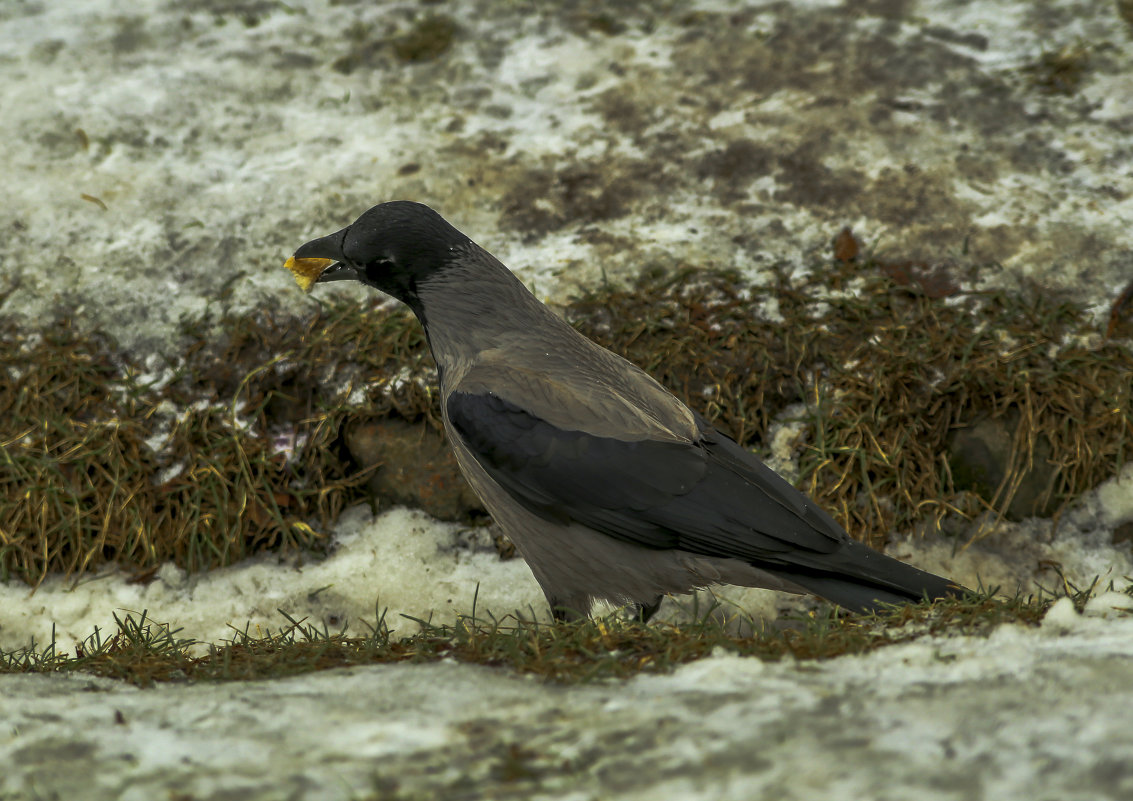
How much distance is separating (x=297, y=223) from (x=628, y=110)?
91.7 inches

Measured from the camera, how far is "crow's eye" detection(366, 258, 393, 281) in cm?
402

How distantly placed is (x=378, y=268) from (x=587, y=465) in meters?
1.27

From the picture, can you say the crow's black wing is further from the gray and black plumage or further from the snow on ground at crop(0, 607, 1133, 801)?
the snow on ground at crop(0, 607, 1133, 801)

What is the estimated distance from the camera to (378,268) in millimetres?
4062

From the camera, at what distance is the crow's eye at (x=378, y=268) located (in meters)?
4.02

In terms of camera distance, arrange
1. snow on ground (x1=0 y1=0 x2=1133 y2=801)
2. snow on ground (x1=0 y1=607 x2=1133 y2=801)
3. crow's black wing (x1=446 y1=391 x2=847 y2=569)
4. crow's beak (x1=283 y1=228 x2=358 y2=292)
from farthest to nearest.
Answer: crow's beak (x1=283 y1=228 x2=358 y2=292) → crow's black wing (x1=446 y1=391 x2=847 y2=569) → snow on ground (x1=0 y1=0 x2=1133 y2=801) → snow on ground (x1=0 y1=607 x2=1133 y2=801)

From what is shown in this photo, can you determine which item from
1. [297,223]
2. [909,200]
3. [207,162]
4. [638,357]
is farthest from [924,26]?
[207,162]

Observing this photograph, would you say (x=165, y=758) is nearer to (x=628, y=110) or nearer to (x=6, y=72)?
(x=628, y=110)

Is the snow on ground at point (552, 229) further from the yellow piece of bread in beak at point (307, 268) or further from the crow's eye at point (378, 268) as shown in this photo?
the crow's eye at point (378, 268)

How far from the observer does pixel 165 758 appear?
7.33 ft

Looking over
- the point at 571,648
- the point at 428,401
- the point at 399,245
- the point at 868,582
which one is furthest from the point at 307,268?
the point at 868,582

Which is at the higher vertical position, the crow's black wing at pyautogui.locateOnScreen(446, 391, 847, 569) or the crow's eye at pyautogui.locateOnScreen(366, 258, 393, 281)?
the crow's eye at pyautogui.locateOnScreen(366, 258, 393, 281)

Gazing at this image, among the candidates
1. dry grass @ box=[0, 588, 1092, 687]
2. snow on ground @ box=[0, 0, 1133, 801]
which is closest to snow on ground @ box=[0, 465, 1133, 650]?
snow on ground @ box=[0, 0, 1133, 801]

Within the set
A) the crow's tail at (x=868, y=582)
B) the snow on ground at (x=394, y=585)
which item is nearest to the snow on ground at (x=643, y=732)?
the crow's tail at (x=868, y=582)
